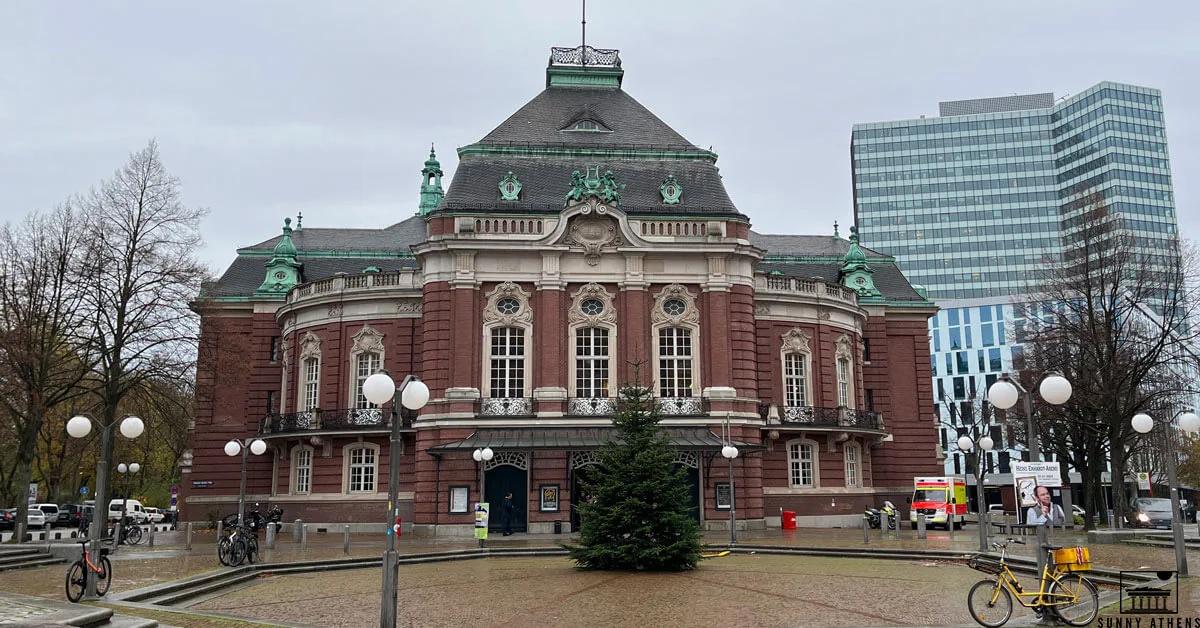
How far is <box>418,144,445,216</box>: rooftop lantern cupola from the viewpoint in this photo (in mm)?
57531

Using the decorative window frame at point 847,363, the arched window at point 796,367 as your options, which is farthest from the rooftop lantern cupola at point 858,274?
the arched window at point 796,367

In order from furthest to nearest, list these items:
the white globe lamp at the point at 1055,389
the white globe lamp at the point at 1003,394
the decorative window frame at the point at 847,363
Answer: the decorative window frame at the point at 847,363 → the white globe lamp at the point at 1003,394 → the white globe lamp at the point at 1055,389

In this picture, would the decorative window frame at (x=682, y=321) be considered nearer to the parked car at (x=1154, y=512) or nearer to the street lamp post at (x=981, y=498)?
the street lamp post at (x=981, y=498)

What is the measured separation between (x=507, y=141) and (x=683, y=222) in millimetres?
8451

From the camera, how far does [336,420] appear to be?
133 ft

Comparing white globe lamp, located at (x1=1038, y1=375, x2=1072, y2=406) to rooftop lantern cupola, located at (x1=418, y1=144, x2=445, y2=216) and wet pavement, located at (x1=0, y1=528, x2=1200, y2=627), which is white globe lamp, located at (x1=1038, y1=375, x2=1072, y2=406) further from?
rooftop lantern cupola, located at (x1=418, y1=144, x2=445, y2=216)

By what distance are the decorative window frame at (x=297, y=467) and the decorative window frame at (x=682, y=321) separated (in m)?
15.5

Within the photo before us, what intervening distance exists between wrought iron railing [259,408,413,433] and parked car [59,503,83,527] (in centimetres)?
2042

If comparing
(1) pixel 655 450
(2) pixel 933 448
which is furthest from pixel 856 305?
(1) pixel 655 450

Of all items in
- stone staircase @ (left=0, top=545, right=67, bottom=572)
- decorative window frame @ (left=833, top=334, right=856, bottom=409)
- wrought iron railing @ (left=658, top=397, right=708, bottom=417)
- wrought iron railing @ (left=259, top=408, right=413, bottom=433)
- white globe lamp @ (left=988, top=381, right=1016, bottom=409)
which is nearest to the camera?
white globe lamp @ (left=988, top=381, right=1016, bottom=409)

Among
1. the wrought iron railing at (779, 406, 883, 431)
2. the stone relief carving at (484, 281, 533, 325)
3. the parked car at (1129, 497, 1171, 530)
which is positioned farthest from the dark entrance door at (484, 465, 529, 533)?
the parked car at (1129, 497, 1171, 530)

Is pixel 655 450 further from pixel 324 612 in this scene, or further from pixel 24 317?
pixel 24 317

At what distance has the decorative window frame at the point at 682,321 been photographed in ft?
128

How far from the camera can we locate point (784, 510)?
1625 inches
